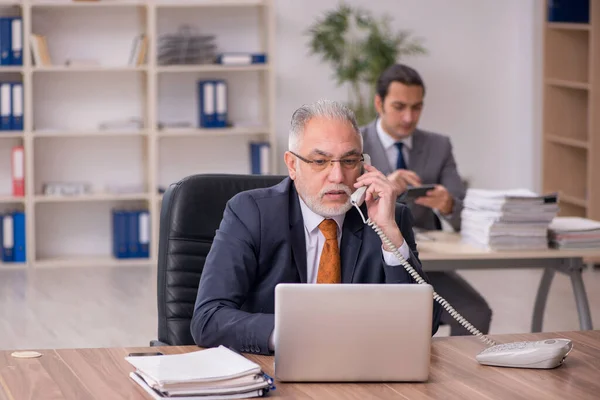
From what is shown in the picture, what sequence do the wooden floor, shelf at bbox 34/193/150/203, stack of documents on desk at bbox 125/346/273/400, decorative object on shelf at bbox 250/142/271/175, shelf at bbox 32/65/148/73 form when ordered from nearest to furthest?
stack of documents on desk at bbox 125/346/273/400 → the wooden floor → shelf at bbox 32/65/148/73 → shelf at bbox 34/193/150/203 → decorative object on shelf at bbox 250/142/271/175

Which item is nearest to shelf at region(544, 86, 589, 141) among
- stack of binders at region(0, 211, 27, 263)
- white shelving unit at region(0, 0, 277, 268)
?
white shelving unit at region(0, 0, 277, 268)

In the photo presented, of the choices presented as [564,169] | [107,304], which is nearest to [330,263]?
[107,304]

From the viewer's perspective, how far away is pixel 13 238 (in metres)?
7.30

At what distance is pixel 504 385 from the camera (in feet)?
6.80

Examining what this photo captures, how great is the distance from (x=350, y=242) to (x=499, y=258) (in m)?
1.55

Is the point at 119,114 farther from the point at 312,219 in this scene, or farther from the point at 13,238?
the point at 312,219

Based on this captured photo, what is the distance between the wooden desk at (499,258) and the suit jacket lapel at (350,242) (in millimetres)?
1259

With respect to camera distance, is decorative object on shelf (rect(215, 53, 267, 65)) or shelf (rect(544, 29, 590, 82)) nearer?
decorative object on shelf (rect(215, 53, 267, 65))

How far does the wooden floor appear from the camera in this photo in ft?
17.7

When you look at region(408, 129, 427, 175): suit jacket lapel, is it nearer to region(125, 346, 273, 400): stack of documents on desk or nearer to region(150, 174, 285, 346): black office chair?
Result: region(150, 174, 285, 346): black office chair

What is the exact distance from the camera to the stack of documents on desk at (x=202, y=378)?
6.37ft

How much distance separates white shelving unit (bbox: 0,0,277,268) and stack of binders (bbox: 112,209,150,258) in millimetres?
52

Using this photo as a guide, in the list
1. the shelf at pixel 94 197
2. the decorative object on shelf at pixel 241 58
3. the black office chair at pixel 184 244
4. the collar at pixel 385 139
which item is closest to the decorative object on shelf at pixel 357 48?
the decorative object on shelf at pixel 241 58

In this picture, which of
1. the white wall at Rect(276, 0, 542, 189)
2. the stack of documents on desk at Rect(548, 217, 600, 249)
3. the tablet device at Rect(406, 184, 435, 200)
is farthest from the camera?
the white wall at Rect(276, 0, 542, 189)
